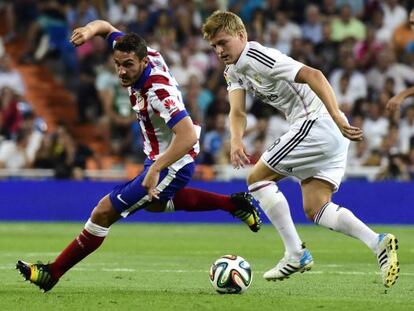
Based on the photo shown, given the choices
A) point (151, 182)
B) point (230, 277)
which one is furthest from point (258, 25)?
point (151, 182)

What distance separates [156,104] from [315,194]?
57.6 inches

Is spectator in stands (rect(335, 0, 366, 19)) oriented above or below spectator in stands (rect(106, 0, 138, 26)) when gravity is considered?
above

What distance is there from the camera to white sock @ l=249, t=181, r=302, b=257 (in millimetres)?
9352

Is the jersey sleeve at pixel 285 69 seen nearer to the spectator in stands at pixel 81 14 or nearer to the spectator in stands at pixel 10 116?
the spectator in stands at pixel 10 116

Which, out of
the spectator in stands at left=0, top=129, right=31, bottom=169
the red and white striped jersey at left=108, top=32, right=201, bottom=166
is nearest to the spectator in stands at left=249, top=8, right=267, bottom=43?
the spectator in stands at left=0, top=129, right=31, bottom=169

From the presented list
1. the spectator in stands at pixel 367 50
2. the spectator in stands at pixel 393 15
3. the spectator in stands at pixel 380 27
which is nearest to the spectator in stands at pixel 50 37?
the spectator in stands at pixel 367 50

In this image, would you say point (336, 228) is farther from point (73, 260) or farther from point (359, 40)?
point (359, 40)

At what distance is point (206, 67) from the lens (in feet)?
73.2

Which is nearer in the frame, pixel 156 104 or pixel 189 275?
pixel 156 104

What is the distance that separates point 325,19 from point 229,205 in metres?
12.6

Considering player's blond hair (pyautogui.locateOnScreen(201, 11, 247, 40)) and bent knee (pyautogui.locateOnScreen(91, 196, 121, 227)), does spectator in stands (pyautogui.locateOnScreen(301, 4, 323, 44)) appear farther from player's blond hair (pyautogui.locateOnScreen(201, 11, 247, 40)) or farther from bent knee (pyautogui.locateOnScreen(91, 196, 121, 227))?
bent knee (pyautogui.locateOnScreen(91, 196, 121, 227))

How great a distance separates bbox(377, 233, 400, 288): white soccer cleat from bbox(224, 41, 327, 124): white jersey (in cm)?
131

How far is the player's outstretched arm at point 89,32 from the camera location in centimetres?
892

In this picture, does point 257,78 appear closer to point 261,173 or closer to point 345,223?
point 261,173
